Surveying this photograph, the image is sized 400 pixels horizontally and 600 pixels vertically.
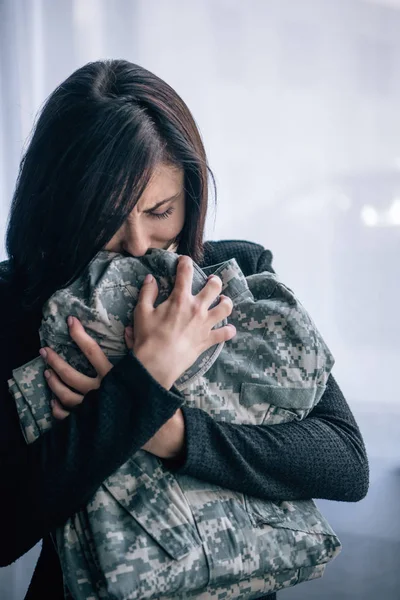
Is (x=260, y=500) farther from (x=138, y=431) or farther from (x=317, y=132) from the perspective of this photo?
(x=317, y=132)

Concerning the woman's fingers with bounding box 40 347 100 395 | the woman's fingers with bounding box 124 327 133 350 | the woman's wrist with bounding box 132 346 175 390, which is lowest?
the woman's fingers with bounding box 40 347 100 395

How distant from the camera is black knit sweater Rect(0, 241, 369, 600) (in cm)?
67

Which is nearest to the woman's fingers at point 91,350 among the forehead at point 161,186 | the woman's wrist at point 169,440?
the woman's wrist at point 169,440

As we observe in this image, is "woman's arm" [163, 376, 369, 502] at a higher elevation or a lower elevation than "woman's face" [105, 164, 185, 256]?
lower

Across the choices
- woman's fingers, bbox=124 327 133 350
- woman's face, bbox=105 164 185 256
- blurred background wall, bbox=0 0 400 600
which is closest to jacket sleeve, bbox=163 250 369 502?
woman's fingers, bbox=124 327 133 350

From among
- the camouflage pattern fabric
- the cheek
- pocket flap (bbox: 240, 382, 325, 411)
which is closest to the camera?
the camouflage pattern fabric

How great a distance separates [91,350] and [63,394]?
6 centimetres

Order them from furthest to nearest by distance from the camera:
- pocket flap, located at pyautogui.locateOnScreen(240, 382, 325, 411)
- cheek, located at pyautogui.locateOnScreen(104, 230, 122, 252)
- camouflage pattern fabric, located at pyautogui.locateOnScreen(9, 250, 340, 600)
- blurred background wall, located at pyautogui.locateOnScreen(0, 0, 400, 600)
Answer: blurred background wall, located at pyautogui.locateOnScreen(0, 0, 400, 600), cheek, located at pyautogui.locateOnScreen(104, 230, 122, 252), pocket flap, located at pyautogui.locateOnScreen(240, 382, 325, 411), camouflage pattern fabric, located at pyautogui.locateOnScreen(9, 250, 340, 600)

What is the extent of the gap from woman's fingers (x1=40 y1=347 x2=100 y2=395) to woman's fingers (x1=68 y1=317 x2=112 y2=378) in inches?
0.6

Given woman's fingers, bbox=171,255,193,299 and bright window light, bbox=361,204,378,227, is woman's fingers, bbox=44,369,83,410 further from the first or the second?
bright window light, bbox=361,204,378,227

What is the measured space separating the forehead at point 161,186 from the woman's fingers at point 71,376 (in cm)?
26

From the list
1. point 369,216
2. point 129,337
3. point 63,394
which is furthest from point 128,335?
point 369,216

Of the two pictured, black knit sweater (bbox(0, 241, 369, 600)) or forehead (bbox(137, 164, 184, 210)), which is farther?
forehead (bbox(137, 164, 184, 210))

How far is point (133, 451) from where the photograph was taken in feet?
2.23
